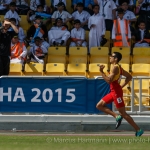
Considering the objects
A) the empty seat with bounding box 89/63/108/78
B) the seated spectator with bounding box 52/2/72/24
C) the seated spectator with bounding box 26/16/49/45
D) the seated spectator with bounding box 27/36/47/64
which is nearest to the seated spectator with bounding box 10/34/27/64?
the seated spectator with bounding box 27/36/47/64

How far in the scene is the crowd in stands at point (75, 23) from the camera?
65.1 feet

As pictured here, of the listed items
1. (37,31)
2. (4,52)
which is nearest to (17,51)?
(37,31)

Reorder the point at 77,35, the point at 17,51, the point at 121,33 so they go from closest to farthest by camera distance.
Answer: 1. the point at 17,51
2. the point at 121,33
3. the point at 77,35

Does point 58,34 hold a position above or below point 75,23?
below

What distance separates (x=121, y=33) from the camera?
19828mm

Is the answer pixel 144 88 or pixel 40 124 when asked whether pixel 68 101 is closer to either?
pixel 40 124

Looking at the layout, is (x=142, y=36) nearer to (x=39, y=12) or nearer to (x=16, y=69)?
(x=39, y=12)

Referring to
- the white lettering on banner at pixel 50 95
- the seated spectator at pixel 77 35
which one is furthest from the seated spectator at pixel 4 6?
the white lettering on banner at pixel 50 95

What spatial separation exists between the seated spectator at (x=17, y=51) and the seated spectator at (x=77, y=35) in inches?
70.4

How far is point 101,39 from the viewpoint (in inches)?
796

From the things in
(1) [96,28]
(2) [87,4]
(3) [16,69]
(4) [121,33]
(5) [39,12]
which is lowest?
(3) [16,69]

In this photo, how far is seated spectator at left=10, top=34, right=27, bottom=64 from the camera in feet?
63.3

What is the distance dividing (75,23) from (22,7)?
2.73 m

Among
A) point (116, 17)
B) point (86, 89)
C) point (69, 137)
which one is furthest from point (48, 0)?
point (69, 137)
